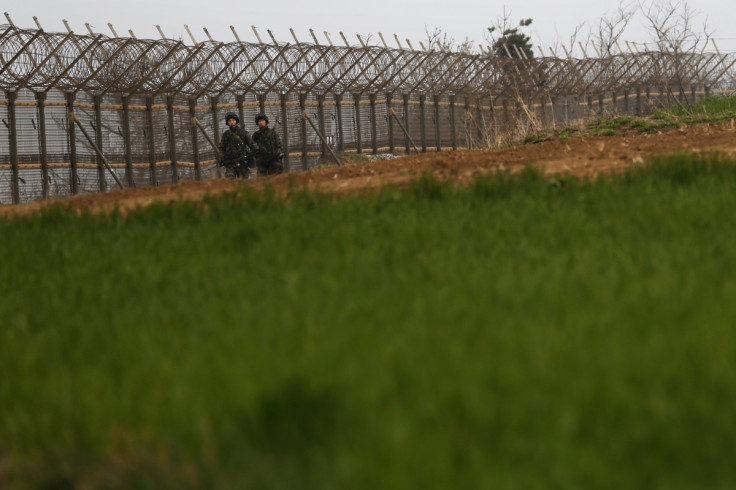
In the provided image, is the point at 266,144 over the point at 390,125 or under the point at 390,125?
under

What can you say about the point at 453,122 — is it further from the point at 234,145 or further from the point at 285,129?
the point at 234,145

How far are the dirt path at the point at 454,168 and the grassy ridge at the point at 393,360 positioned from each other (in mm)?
2670

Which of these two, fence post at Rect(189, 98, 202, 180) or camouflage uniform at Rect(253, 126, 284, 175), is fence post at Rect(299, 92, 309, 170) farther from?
camouflage uniform at Rect(253, 126, 284, 175)

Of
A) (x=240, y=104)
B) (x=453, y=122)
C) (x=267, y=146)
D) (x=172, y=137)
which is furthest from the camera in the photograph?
(x=453, y=122)

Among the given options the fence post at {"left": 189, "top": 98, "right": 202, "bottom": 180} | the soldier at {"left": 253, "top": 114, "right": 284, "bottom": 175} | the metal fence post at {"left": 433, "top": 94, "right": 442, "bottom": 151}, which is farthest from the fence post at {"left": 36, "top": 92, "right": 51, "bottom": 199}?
the metal fence post at {"left": 433, "top": 94, "right": 442, "bottom": 151}

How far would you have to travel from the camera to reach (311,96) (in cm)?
2614

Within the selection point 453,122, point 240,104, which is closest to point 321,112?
point 240,104

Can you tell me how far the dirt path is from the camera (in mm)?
8812

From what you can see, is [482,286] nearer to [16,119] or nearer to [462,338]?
[462,338]

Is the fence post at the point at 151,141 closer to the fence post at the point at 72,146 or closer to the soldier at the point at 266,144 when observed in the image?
the fence post at the point at 72,146

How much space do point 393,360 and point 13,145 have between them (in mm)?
17182

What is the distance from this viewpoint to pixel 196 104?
22.9 meters

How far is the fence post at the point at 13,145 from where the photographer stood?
1877 centimetres

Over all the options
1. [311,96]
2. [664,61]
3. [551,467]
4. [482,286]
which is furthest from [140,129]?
[664,61]
